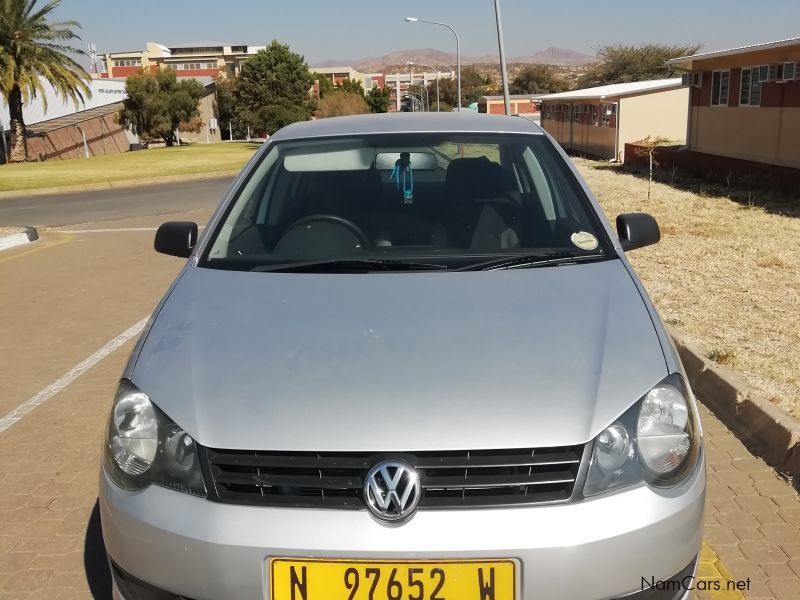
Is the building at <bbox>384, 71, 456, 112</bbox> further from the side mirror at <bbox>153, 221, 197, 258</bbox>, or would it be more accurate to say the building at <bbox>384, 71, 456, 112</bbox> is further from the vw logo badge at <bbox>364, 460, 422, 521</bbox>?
the vw logo badge at <bbox>364, 460, 422, 521</bbox>

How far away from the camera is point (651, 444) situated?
6.77 feet

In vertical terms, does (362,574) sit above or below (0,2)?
below

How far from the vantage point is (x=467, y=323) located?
2.39 metres

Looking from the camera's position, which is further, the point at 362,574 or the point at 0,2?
the point at 0,2

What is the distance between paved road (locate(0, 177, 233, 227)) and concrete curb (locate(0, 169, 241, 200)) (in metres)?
0.60

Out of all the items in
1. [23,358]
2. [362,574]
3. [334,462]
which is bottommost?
[23,358]

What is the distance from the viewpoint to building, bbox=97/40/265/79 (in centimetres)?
12950

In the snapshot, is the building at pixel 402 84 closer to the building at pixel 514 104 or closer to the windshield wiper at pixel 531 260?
the building at pixel 514 104

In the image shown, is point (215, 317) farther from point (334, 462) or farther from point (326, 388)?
point (334, 462)

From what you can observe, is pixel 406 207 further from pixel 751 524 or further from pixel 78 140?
pixel 78 140

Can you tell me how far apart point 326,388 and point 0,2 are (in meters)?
39.7

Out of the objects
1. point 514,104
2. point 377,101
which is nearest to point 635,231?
point 514,104

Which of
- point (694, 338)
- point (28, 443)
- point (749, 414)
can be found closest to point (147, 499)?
point (28, 443)

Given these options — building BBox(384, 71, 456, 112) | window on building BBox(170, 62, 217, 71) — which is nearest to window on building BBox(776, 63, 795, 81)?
building BBox(384, 71, 456, 112)
